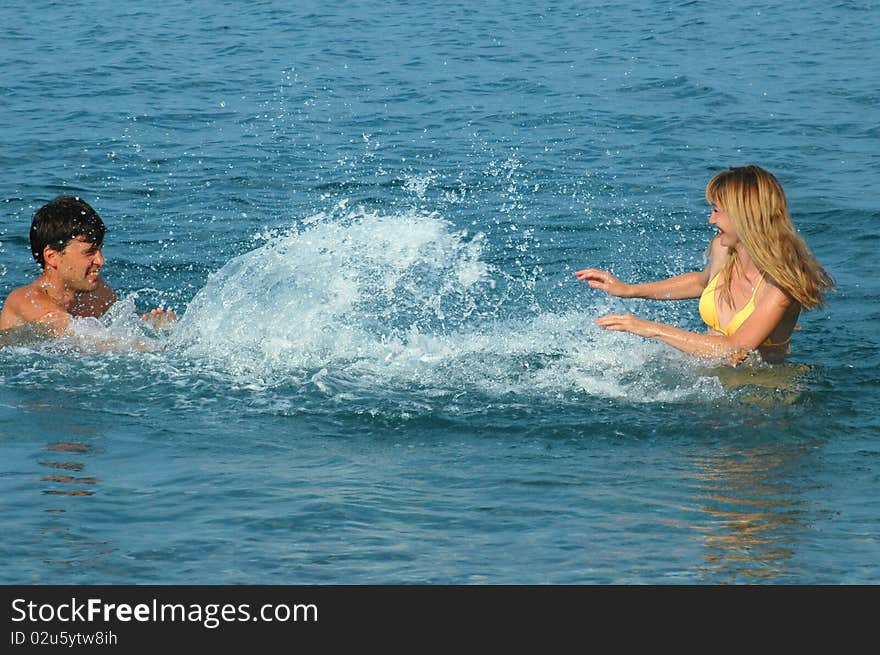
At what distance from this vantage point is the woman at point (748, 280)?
7691 millimetres

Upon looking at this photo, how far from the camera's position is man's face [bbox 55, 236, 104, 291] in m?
8.84

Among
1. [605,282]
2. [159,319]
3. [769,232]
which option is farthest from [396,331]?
[769,232]

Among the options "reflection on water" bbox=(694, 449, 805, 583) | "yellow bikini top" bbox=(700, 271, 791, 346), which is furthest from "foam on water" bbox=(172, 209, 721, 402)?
"reflection on water" bbox=(694, 449, 805, 583)

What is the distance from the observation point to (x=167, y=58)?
21438mm

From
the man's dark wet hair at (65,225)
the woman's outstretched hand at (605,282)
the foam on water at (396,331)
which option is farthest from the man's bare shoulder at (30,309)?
the woman's outstretched hand at (605,282)

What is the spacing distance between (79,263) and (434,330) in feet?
8.78

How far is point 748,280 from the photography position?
8.13 m

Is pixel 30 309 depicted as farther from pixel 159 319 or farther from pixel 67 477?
pixel 67 477

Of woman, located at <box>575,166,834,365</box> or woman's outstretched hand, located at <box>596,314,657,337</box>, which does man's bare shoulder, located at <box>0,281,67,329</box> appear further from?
woman's outstretched hand, located at <box>596,314,657,337</box>

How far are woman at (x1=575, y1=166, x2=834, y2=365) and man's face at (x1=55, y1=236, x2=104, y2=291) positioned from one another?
10.5 ft

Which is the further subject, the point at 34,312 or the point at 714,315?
the point at 34,312

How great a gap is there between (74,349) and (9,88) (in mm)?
11422
